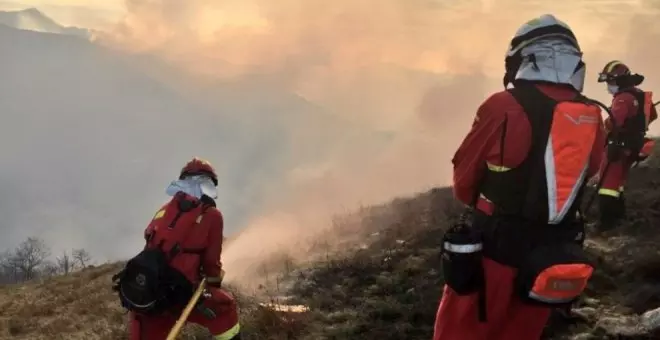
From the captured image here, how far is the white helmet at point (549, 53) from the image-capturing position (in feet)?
11.7

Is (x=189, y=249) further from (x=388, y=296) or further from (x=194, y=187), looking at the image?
(x=388, y=296)

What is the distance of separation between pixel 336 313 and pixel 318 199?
2443 centimetres

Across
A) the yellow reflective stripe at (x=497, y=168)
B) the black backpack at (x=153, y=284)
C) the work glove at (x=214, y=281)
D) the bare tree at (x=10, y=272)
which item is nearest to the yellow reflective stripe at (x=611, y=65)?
the yellow reflective stripe at (x=497, y=168)

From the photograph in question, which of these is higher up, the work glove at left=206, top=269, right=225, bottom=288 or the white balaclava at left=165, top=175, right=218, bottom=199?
the white balaclava at left=165, top=175, right=218, bottom=199

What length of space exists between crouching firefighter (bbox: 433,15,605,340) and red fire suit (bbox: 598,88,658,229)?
4898 millimetres

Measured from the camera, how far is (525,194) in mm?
3475

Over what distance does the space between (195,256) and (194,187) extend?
0.71 m

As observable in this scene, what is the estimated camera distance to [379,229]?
44.0 ft

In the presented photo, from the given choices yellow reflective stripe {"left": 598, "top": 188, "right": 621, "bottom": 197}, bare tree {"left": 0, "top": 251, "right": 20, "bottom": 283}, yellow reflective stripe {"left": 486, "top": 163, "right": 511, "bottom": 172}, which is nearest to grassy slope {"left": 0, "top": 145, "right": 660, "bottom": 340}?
yellow reflective stripe {"left": 598, "top": 188, "right": 621, "bottom": 197}

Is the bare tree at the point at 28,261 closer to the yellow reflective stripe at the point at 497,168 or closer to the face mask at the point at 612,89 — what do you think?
the face mask at the point at 612,89

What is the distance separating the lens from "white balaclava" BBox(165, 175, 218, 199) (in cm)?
545

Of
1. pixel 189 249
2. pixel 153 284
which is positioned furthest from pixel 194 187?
pixel 153 284

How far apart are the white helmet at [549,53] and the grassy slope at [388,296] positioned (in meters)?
3.05

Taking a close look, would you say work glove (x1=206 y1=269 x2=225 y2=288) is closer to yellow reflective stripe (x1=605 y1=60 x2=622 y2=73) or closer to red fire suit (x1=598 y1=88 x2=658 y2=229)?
red fire suit (x1=598 y1=88 x2=658 y2=229)
